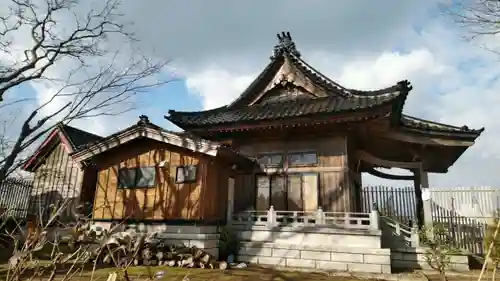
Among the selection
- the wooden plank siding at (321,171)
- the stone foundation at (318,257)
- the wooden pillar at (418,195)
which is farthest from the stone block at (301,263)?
the wooden pillar at (418,195)

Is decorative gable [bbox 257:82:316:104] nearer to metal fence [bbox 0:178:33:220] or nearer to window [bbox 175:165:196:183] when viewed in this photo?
window [bbox 175:165:196:183]

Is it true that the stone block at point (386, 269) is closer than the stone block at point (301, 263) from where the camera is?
Yes

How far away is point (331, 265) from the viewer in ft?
33.4

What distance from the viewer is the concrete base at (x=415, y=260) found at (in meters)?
10.3

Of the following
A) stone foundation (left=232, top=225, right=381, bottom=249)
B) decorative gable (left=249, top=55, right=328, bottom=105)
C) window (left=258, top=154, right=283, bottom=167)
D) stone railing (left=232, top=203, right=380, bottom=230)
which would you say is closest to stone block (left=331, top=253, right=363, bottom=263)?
stone foundation (left=232, top=225, right=381, bottom=249)

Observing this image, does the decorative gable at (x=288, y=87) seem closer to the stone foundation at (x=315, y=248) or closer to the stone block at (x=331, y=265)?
the stone foundation at (x=315, y=248)

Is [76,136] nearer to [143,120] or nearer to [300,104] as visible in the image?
[143,120]

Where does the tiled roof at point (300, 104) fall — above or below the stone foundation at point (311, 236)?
above

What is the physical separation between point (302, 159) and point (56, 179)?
1366 cm

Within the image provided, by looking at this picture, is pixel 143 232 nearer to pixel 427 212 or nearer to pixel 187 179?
pixel 187 179

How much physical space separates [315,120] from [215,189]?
4325mm

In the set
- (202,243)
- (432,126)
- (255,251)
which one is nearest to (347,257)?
(255,251)

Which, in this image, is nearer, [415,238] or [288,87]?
[415,238]

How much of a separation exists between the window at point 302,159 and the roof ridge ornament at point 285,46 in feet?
16.5
